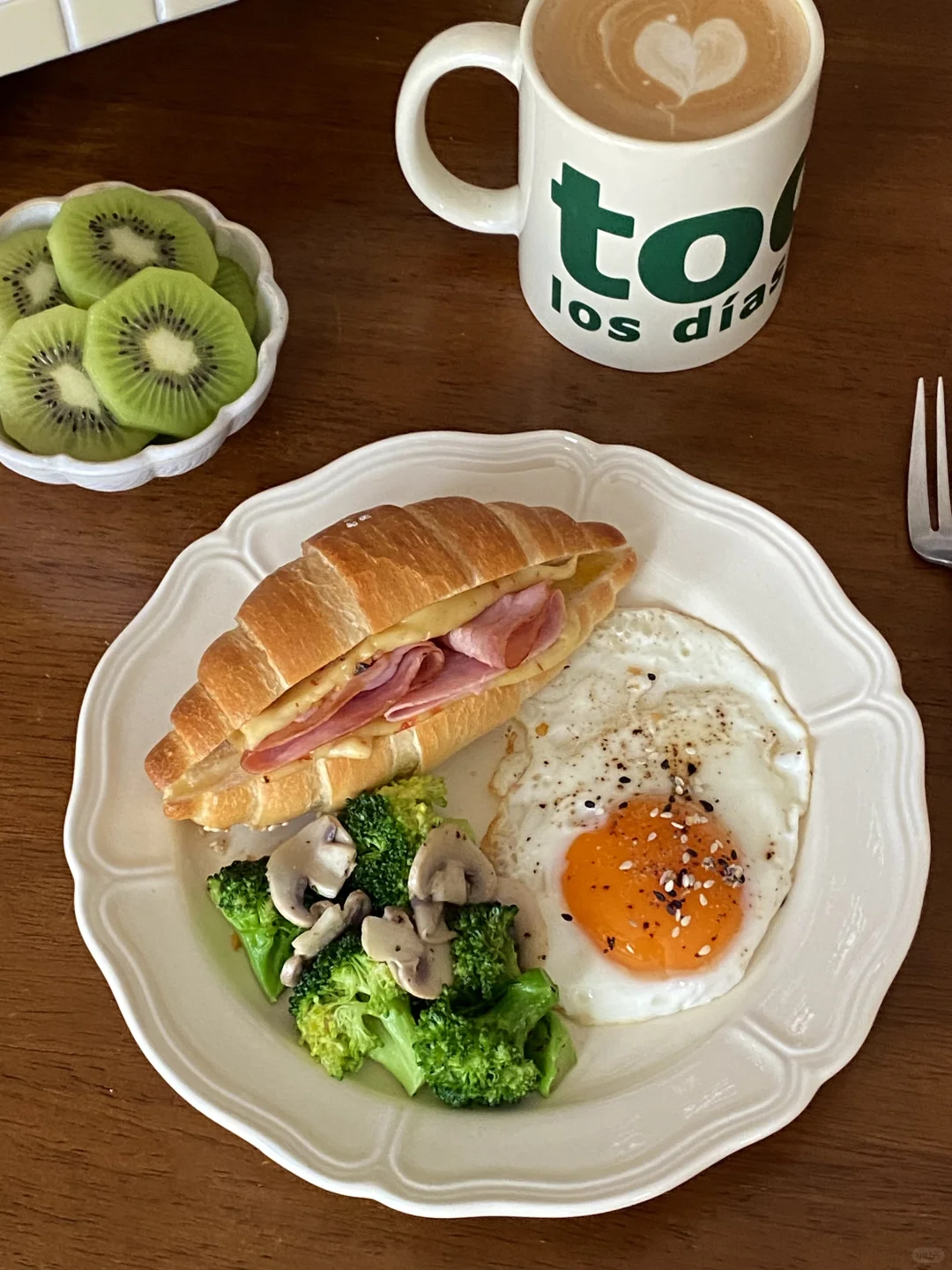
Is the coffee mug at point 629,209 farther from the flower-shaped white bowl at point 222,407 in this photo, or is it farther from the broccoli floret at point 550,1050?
the broccoli floret at point 550,1050

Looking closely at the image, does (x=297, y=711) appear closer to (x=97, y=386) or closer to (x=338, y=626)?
(x=338, y=626)

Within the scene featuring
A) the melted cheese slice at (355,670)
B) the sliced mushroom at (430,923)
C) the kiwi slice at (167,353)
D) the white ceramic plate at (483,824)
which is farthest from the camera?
the kiwi slice at (167,353)

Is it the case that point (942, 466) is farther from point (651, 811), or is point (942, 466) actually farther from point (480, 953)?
point (480, 953)

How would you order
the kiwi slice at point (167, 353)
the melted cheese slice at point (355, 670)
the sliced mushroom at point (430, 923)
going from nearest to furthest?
the sliced mushroom at point (430, 923)
the melted cheese slice at point (355, 670)
the kiwi slice at point (167, 353)

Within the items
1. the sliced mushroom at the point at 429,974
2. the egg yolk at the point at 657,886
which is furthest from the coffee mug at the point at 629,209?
the sliced mushroom at the point at 429,974

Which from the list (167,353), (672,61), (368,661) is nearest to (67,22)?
(167,353)

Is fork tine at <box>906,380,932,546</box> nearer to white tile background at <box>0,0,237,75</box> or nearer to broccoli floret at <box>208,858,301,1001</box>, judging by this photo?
broccoli floret at <box>208,858,301,1001</box>

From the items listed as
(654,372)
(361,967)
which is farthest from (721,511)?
(361,967)
